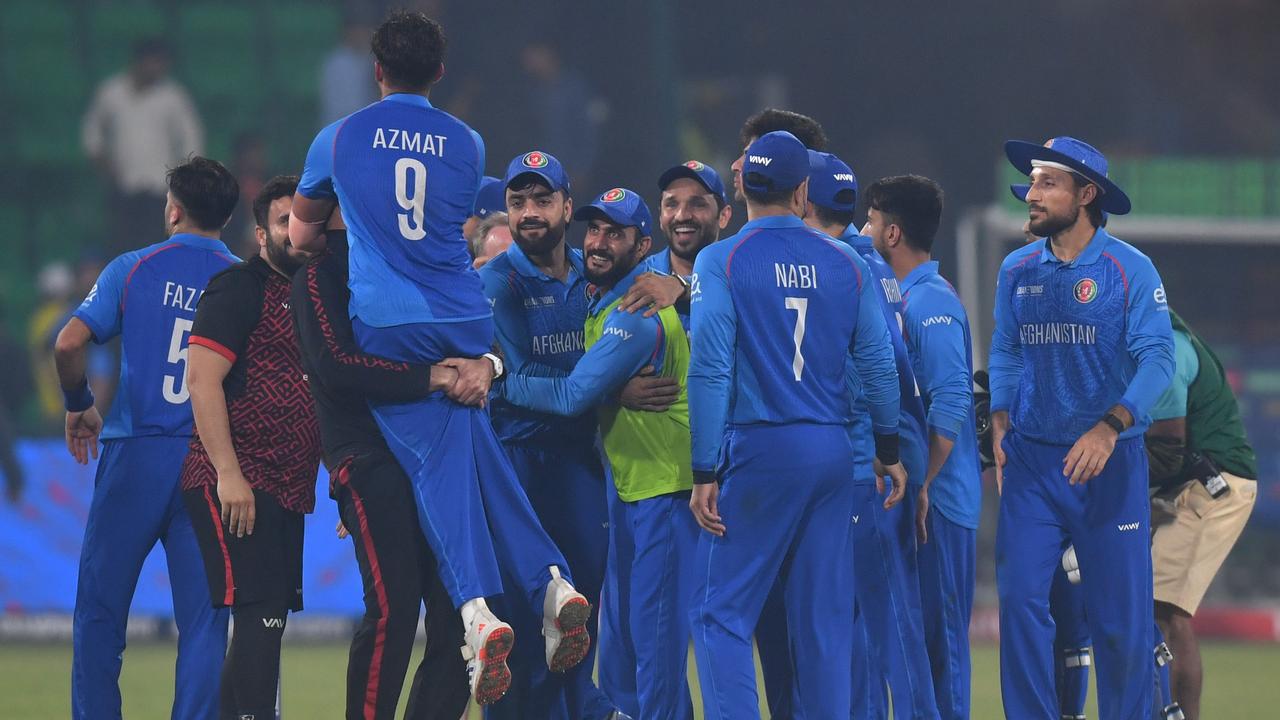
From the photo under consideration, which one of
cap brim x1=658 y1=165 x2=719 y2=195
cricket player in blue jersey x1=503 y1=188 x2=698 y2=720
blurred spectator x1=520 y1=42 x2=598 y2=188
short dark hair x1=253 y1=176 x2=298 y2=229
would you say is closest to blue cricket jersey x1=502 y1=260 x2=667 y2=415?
cricket player in blue jersey x1=503 y1=188 x2=698 y2=720

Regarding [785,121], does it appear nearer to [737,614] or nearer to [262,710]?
[737,614]

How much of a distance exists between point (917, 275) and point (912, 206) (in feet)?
1.08

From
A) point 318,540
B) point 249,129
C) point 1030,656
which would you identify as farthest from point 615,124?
point 1030,656

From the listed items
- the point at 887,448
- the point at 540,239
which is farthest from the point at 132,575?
the point at 887,448

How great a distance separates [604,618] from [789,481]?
1398 mm

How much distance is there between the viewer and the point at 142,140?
17.8 metres

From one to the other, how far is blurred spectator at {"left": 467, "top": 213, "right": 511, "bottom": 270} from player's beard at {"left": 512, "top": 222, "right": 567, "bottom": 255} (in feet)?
1.90

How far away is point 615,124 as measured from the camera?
18359mm

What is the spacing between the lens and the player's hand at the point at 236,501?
19.8ft

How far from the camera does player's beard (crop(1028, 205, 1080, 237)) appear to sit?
727cm

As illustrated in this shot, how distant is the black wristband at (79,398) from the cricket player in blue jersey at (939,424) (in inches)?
141

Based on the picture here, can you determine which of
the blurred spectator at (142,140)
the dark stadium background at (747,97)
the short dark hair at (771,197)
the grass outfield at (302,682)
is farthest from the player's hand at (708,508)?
the blurred spectator at (142,140)

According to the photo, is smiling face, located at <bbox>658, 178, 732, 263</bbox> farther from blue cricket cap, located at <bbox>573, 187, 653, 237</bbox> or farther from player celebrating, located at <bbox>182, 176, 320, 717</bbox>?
player celebrating, located at <bbox>182, 176, 320, 717</bbox>

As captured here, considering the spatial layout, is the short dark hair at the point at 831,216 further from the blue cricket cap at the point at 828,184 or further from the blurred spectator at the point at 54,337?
the blurred spectator at the point at 54,337
